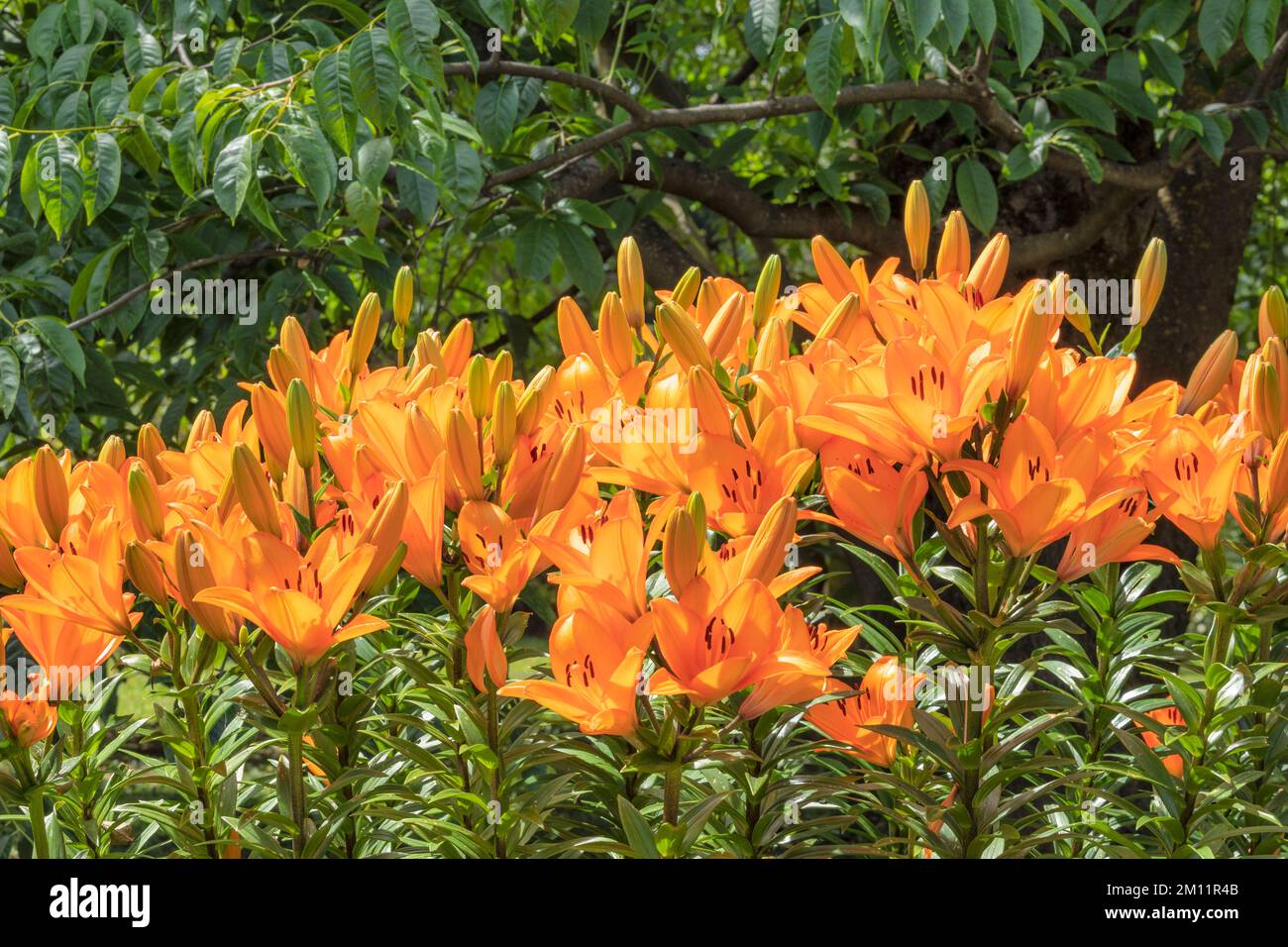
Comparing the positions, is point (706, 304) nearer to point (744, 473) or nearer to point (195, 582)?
point (744, 473)

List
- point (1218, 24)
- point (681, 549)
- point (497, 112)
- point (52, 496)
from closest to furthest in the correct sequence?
point (681, 549)
point (52, 496)
point (1218, 24)
point (497, 112)

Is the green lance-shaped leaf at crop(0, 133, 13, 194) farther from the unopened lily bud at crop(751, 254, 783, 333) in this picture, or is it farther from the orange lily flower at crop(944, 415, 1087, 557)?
the orange lily flower at crop(944, 415, 1087, 557)

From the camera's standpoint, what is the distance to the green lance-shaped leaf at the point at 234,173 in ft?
6.36

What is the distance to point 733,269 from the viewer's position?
4602 millimetres

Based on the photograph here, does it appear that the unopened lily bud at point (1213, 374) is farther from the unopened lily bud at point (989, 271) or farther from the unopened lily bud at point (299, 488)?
the unopened lily bud at point (299, 488)

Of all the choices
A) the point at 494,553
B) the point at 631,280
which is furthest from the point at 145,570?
the point at 631,280

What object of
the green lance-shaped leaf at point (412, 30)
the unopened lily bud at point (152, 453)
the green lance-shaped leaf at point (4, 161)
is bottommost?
the unopened lily bud at point (152, 453)

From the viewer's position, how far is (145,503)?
104 centimetres

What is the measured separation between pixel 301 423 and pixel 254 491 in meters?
0.08

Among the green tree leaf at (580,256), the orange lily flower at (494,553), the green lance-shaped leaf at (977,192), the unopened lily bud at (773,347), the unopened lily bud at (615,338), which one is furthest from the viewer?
the green lance-shaped leaf at (977,192)

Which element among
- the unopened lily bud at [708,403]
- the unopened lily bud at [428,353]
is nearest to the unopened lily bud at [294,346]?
the unopened lily bud at [428,353]

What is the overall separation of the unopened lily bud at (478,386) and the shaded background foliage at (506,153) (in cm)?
100

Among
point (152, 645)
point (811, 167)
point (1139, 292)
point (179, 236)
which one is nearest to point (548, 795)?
point (152, 645)
